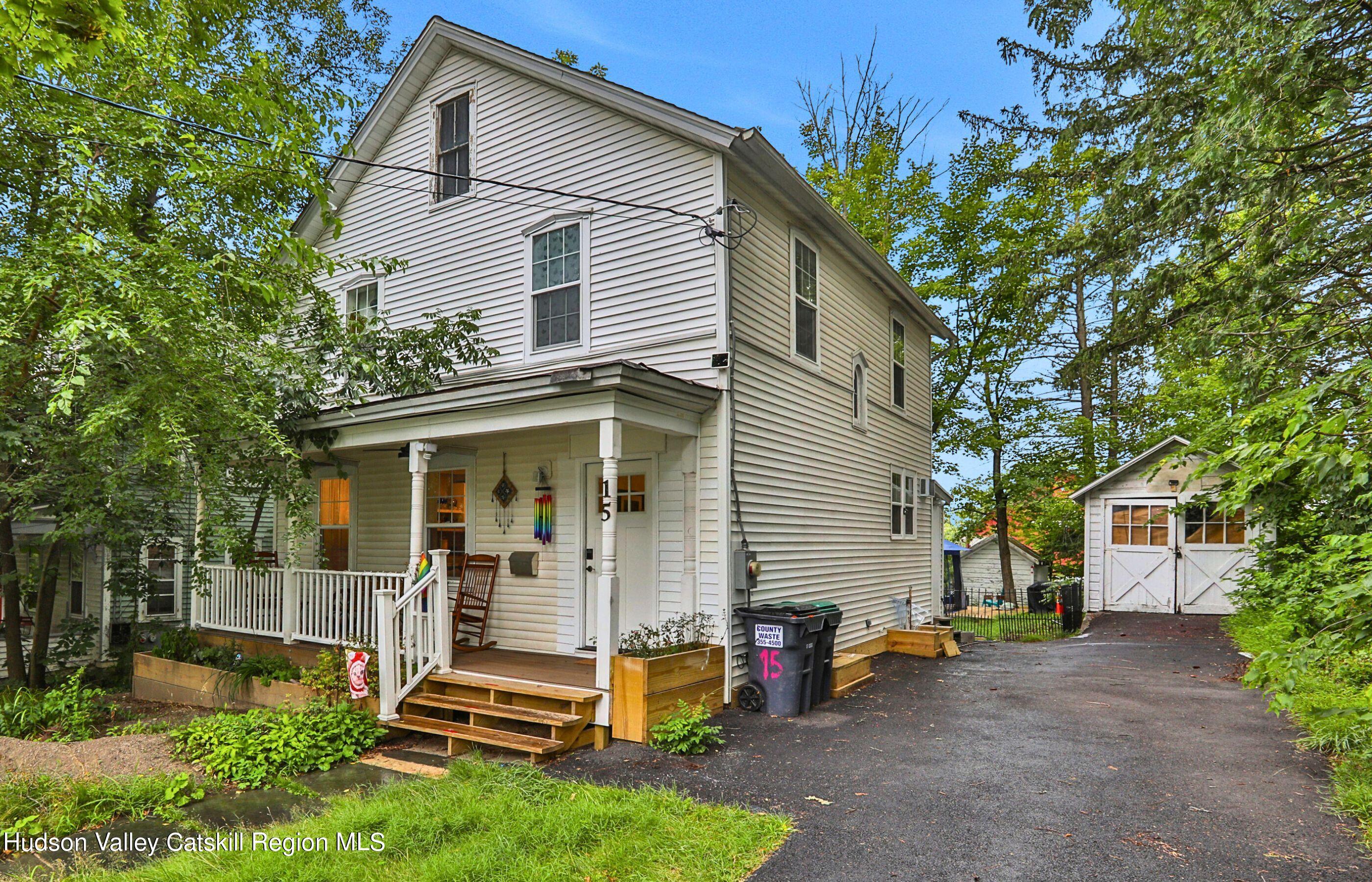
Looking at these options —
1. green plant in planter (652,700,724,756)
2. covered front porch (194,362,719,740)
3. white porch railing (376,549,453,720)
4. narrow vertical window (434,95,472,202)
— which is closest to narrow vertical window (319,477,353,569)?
covered front porch (194,362,719,740)

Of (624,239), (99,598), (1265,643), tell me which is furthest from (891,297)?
(99,598)

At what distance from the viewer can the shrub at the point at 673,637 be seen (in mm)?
7305

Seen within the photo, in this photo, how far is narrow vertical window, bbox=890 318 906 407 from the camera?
44.8 feet

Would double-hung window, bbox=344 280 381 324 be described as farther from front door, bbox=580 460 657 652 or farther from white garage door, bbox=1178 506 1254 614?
white garage door, bbox=1178 506 1254 614

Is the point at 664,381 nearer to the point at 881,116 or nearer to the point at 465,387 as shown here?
the point at 465,387

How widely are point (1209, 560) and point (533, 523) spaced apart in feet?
45.2

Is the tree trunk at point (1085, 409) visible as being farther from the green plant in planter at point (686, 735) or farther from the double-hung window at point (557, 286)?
the green plant in planter at point (686, 735)

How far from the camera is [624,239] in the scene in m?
8.96

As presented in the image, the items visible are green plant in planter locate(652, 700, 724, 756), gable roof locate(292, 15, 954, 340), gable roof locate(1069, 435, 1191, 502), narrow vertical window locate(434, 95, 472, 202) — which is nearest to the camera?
green plant in planter locate(652, 700, 724, 756)

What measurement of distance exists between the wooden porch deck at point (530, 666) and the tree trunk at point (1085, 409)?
15.8 metres

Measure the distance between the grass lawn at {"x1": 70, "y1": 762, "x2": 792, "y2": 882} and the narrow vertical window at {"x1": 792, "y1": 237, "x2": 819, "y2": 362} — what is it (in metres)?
6.01

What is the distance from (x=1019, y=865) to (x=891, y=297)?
34.1 ft

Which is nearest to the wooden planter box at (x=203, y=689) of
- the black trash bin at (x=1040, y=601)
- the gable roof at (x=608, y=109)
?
the gable roof at (x=608, y=109)

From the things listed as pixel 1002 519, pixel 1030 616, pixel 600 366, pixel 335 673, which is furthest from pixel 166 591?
pixel 1002 519
